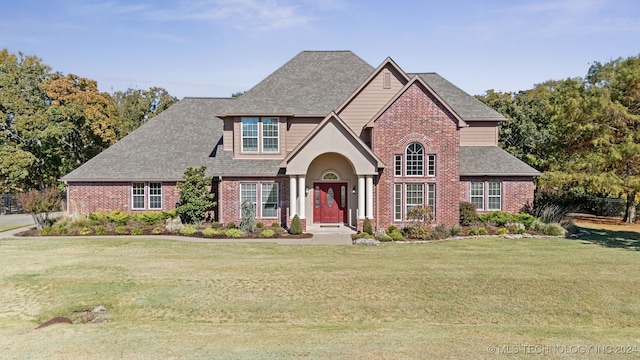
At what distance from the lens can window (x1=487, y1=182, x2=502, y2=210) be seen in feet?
84.4

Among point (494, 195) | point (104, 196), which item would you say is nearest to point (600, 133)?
point (494, 195)

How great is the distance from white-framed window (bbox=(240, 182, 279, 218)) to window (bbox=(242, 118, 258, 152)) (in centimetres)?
235

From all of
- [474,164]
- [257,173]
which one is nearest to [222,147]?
[257,173]

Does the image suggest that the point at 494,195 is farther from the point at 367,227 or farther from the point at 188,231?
the point at 188,231

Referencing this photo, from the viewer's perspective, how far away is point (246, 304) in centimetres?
1146

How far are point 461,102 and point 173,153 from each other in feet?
61.8

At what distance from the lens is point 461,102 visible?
2880cm

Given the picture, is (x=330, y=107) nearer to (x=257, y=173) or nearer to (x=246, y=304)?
(x=257, y=173)

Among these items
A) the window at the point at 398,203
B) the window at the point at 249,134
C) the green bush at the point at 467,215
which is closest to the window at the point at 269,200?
the window at the point at 249,134

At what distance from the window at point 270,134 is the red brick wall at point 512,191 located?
11.2m

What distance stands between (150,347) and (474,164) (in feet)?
Result: 72.3

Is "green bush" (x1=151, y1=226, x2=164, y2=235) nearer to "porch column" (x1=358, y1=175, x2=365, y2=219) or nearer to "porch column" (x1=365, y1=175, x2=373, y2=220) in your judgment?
"porch column" (x1=358, y1=175, x2=365, y2=219)

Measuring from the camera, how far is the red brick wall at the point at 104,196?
85.4 feet

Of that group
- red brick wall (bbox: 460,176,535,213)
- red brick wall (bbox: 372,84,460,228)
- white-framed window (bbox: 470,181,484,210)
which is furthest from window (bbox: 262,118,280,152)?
white-framed window (bbox: 470,181,484,210)
